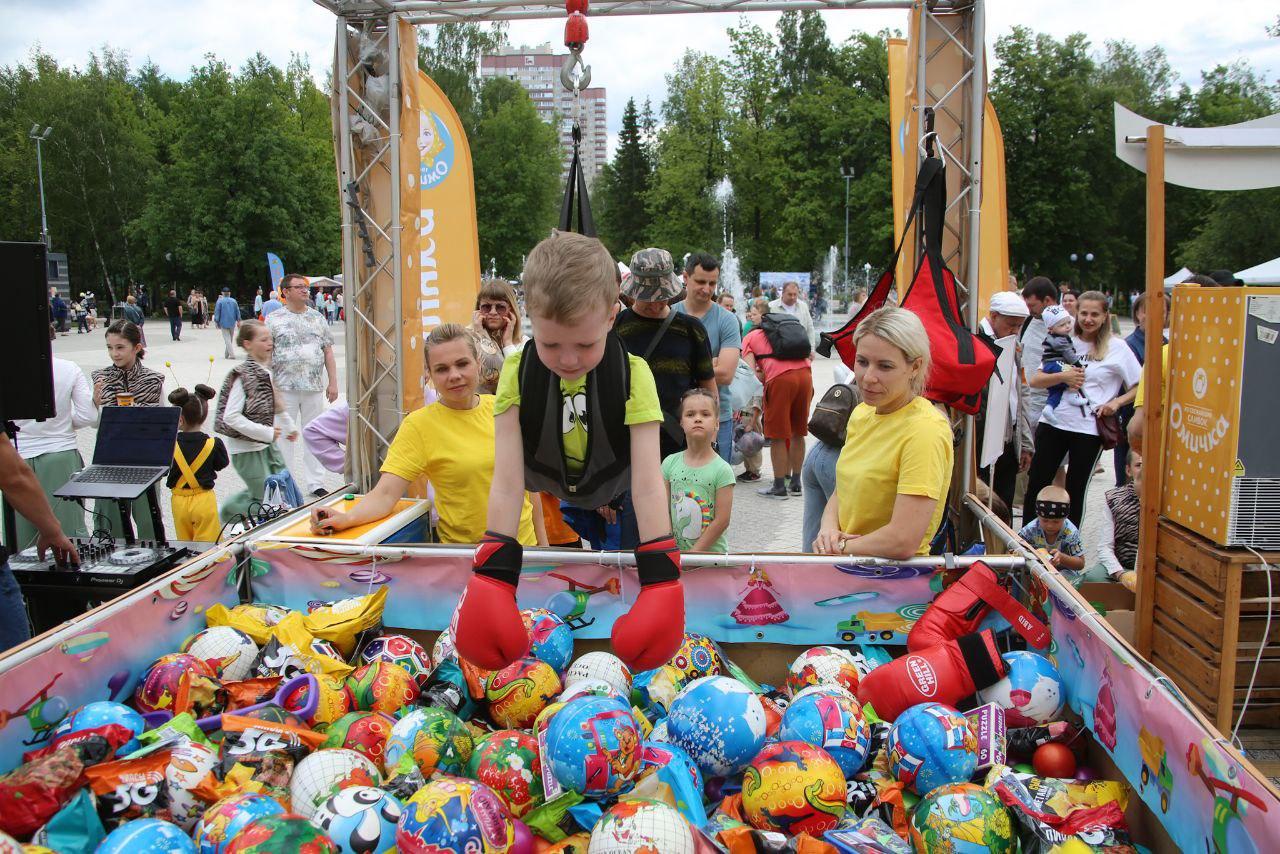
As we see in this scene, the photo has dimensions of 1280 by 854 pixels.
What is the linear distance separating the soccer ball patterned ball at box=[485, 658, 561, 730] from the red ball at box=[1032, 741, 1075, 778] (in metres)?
1.61

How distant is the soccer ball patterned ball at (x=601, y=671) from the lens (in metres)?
3.18

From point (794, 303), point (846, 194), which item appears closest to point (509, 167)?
point (846, 194)

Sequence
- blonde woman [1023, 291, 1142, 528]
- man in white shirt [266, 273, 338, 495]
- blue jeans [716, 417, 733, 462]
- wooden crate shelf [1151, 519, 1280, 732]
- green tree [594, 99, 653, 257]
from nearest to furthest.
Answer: wooden crate shelf [1151, 519, 1280, 732], blonde woman [1023, 291, 1142, 528], blue jeans [716, 417, 733, 462], man in white shirt [266, 273, 338, 495], green tree [594, 99, 653, 257]

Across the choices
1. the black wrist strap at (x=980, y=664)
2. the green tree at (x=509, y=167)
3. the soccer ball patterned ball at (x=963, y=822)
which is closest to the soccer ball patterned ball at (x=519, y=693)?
the soccer ball patterned ball at (x=963, y=822)

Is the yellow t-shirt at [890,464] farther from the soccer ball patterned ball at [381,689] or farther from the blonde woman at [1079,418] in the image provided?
the blonde woman at [1079,418]

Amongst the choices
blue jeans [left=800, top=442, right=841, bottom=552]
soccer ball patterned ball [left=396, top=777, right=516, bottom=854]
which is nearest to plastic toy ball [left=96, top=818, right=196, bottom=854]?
soccer ball patterned ball [left=396, top=777, right=516, bottom=854]

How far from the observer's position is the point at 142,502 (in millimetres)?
5773

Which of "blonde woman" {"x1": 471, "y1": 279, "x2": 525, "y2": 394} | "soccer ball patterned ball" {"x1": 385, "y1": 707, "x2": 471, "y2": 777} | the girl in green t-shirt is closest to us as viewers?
"soccer ball patterned ball" {"x1": 385, "y1": 707, "x2": 471, "y2": 777}

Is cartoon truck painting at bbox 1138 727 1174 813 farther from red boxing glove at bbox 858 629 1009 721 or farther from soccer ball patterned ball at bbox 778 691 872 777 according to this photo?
soccer ball patterned ball at bbox 778 691 872 777

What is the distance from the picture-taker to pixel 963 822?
2393 millimetres

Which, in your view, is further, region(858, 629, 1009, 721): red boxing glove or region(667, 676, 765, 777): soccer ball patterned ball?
region(858, 629, 1009, 721): red boxing glove

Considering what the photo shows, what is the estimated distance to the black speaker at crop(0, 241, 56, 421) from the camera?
11.7 feet

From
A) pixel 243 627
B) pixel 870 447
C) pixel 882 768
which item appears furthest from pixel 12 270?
pixel 882 768

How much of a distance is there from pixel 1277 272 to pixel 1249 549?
2.89 metres
